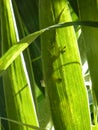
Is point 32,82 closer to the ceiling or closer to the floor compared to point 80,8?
closer to the floor

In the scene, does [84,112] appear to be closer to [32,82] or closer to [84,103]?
[84,103]

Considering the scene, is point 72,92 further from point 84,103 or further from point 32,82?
point 32,82

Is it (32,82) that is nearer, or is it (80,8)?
(80,8)

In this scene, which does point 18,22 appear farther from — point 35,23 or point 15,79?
point 15,79

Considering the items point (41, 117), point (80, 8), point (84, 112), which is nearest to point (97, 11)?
point (80, 8)

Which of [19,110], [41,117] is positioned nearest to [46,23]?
[19,110]

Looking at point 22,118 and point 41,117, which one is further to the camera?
point 41,117

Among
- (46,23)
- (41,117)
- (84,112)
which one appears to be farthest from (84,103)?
(41,117)
